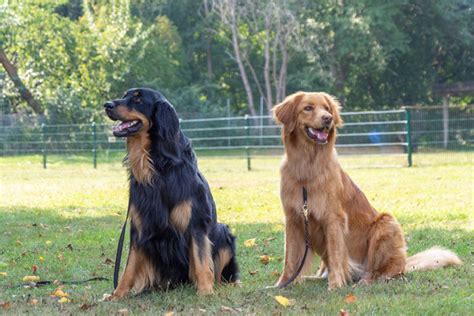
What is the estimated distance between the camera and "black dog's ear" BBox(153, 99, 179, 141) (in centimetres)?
646

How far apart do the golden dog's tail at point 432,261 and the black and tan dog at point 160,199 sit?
1.87m

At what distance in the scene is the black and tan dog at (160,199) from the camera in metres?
6.46

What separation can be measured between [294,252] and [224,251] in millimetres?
620

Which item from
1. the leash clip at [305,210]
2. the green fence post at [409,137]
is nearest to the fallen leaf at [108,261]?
the leash clip at [305,210]

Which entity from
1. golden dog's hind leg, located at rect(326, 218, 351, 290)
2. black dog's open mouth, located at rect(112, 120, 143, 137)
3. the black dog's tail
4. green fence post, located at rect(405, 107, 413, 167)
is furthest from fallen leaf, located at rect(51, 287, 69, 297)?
green fence post, located at rect(405, 107, 413, 167)

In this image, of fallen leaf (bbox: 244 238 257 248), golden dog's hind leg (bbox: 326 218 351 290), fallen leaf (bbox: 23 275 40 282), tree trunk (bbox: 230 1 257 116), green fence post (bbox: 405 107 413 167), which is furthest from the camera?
Answer: tree trunk (bbox: 230 1 257 116)

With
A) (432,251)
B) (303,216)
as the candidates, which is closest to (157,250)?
(303,216)

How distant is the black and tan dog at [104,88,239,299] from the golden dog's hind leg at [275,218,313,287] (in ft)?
2.25

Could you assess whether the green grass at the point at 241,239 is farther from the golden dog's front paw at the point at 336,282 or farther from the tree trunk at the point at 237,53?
the tree trunk at the point at 237,53

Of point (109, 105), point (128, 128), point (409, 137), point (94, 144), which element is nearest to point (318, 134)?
point (128, 128)

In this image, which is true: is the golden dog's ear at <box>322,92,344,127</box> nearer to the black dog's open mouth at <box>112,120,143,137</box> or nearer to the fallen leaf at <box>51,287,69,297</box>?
the black dog's open mouth at <box>112,120,143,137</box>

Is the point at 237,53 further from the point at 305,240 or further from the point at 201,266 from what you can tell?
the point at 201,266

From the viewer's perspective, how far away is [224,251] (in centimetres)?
705

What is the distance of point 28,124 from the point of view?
3388 centimetres
